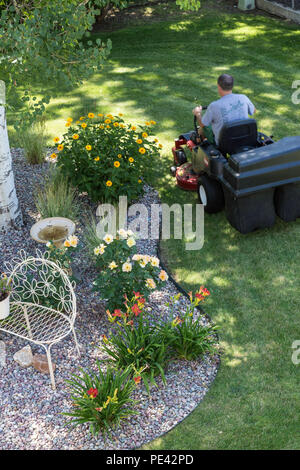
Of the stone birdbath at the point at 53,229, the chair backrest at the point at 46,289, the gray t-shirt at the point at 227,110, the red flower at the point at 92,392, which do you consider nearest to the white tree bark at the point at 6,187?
the stone birdbath at the point at 53,229

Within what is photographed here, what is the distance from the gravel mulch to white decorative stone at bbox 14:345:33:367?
0.04 metres

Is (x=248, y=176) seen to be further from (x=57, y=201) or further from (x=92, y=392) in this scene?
(x=92, y=392)

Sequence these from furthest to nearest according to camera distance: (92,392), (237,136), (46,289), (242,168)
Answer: (237,136)
(242,168)
(46,289)
(92,392)

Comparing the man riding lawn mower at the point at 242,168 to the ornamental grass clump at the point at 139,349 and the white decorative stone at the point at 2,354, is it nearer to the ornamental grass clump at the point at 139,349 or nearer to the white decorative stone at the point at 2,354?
the ornamental grass clump at the point at 139,349

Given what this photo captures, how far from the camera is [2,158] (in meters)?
5.57

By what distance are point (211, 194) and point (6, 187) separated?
2.06m

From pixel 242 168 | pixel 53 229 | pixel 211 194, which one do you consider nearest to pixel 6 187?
pixel 53 229

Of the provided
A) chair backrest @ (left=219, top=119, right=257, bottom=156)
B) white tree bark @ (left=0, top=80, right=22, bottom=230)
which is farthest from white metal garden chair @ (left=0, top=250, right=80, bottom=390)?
chair backrest @ (left=219, top=119, right=257, bottom=156)

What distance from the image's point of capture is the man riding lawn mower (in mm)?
5547

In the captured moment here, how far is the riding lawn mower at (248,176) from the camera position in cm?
554

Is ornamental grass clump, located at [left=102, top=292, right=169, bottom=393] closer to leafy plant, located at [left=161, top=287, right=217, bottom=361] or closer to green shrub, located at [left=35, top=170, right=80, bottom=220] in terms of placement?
leafy plant, located at [left=161, top=287, right=217, bottom=361]

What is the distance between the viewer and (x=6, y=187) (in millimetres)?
5730

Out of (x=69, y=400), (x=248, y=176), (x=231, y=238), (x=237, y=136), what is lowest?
(x=231, y=238)

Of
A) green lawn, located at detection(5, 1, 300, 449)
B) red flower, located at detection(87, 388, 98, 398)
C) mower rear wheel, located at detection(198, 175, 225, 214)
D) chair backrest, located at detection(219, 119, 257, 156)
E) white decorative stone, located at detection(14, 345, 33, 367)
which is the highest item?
chair backrest, located at detection(219, 119, 257, 156)
